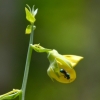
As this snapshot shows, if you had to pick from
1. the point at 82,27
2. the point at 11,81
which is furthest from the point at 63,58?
the point at 82,27

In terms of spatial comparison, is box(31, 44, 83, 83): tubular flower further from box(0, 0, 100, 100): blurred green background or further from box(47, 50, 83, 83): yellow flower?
box(0, 0, 100, 100): blurred green background

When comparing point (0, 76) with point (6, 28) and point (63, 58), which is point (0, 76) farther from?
point (63, 58)

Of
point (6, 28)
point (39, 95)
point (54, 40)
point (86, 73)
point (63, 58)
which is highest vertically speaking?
point (6, 28)

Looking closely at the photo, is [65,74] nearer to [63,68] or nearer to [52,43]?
[63,68]

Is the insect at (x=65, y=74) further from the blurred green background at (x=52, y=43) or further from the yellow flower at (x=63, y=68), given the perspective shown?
the blurred green background at (x=52, y=43)

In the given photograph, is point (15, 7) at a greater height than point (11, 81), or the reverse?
point (15, 7)

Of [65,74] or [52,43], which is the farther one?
[52,43]

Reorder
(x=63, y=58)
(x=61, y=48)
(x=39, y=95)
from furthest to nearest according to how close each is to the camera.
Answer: (x=61, y=48) < (x=39, y=95) < (x=63, y=58)

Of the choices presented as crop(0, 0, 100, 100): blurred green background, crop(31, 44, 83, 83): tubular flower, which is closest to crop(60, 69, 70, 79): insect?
crop(31, 44, 83, 83): tubular flower

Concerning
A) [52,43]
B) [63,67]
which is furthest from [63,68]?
[52,43]
